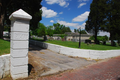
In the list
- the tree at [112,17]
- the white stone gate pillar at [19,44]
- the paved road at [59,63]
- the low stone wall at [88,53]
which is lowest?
the paved road at [59,63]

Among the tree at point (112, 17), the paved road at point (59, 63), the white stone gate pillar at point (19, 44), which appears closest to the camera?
the white stone gate pillar at point (19, 44)

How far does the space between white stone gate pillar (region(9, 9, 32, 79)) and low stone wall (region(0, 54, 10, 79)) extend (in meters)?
0.27

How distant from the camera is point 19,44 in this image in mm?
3613

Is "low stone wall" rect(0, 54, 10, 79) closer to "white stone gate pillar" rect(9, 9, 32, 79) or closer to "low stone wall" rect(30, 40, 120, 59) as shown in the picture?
"white stone gate pillar" rect(9, 9, 32, 79)

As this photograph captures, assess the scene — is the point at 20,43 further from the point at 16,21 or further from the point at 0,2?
the point at 0,2

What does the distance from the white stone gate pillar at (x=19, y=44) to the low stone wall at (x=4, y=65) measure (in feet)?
0.87

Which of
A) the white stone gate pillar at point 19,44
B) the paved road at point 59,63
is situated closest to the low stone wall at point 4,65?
the white stone gate pillar at point 19,44

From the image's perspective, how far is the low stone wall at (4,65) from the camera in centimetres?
355

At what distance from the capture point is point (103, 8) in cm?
1991

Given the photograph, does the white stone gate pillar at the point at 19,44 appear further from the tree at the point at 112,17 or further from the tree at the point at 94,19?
the tree at the point at 94,19

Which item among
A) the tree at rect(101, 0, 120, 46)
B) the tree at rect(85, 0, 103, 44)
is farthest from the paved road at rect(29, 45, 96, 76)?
the tree at rect(85, 0, 103, 44)

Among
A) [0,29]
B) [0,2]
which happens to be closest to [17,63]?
[0,29]

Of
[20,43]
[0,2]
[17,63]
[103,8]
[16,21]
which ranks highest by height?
[103,8]

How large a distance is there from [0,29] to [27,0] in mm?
4880
